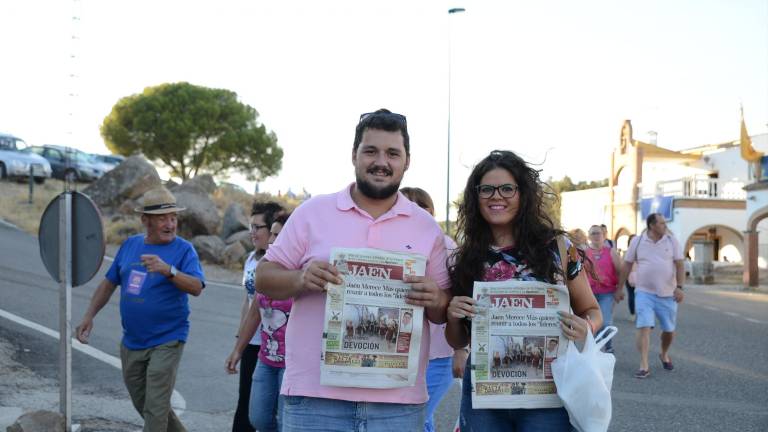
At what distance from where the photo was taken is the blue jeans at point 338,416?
10.0ft

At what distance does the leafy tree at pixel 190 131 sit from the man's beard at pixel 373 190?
147ft

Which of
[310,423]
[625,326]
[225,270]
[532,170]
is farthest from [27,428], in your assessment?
[225,270]

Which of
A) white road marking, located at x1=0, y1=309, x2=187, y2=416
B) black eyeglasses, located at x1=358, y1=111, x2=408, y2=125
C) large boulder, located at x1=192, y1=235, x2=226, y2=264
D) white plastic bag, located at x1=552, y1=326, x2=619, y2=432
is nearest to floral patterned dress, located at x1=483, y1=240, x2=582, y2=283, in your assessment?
white plastic bag, located at x1=552, y1=326, x2=619, y2=432

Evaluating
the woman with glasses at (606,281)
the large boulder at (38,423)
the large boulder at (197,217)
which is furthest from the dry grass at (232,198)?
the large boulder at (38,423)

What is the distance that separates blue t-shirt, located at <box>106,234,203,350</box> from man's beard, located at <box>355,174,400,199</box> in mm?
2794

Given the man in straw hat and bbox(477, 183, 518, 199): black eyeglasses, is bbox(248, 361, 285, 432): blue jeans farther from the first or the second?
bbox(477, 183, 518, 199): black eyeglasses

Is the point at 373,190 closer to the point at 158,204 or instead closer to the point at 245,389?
the point at 245,389

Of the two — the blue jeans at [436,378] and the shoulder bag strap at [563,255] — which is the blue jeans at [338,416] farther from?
the blue jeans at [436,378]

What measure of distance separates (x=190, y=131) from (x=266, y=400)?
144 ft

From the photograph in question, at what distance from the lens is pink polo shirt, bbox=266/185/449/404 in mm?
3074

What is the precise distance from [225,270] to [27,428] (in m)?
16.8

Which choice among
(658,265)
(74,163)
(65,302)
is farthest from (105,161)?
(65,302)

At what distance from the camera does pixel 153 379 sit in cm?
535

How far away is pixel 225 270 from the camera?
877 inches
